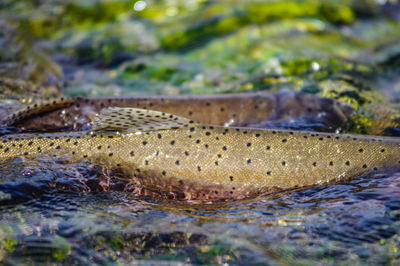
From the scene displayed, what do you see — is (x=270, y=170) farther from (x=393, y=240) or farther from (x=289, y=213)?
(x=393, y=240)

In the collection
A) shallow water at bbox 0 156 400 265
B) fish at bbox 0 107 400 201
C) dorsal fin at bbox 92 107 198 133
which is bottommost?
shallow water at bbox 0 156 400 265

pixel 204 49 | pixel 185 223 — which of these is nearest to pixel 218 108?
pixel 185 223

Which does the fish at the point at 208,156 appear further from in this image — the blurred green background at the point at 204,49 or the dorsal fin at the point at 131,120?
the blurred green background at the point at 204,49

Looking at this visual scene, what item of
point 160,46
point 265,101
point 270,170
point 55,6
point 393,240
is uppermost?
point 55,6

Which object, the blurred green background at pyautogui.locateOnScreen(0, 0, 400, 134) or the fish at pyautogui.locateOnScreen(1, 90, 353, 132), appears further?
the blurred green background at pyautogui.locateOnScreen(0, 0, 400, 134)

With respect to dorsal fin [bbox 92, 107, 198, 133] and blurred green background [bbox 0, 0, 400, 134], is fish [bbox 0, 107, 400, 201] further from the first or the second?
blurred green background [bbox 0, 0, 400, 134]

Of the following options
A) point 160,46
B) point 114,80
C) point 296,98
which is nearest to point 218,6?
point 160,46

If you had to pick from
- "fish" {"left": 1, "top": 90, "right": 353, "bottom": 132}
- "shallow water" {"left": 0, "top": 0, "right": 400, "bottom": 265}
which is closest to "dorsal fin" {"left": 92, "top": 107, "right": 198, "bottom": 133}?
"shallow water" {"left": 0, "top": 0, "right": 400, "bottom": 265}
